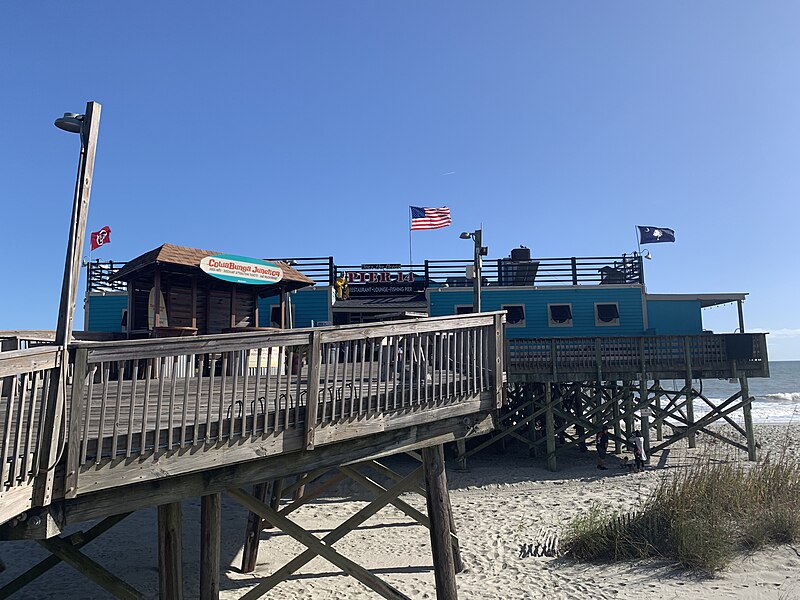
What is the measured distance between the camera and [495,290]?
68.2 feet

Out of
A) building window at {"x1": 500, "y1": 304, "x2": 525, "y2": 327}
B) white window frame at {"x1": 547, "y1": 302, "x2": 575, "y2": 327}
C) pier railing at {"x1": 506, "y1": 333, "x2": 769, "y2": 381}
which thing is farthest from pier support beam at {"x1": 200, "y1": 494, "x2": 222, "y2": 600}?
white window frame at {"x1": 547, "y1": 302, "x2": 575, "y2": 327}

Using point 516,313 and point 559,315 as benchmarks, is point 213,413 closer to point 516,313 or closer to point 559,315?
point 516,313

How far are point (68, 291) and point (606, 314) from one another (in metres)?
20.0

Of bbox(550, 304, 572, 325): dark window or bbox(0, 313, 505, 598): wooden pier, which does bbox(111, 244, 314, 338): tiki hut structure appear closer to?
bbox(0, 313, 505, 598): wooden pier

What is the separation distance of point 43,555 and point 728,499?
1185cm

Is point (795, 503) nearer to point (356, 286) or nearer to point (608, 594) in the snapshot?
point (608, 594)

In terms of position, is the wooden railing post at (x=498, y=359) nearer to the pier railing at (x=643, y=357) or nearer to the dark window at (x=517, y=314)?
the pier railing at (x=643, y=357)

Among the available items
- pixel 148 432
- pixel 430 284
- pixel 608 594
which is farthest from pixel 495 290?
pixel 148 432

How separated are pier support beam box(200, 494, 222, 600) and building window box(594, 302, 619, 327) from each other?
704 inches

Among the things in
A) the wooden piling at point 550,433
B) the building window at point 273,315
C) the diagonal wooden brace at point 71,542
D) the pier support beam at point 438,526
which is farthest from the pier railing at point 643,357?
the diagonal wooden brace at point 71,542

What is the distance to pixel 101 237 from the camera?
21656 millimetres

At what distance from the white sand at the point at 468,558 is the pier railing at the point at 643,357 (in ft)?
10.2

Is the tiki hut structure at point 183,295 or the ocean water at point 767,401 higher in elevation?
the tiki hut structure at point 183,295

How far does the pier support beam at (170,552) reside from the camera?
5523 millimetres
